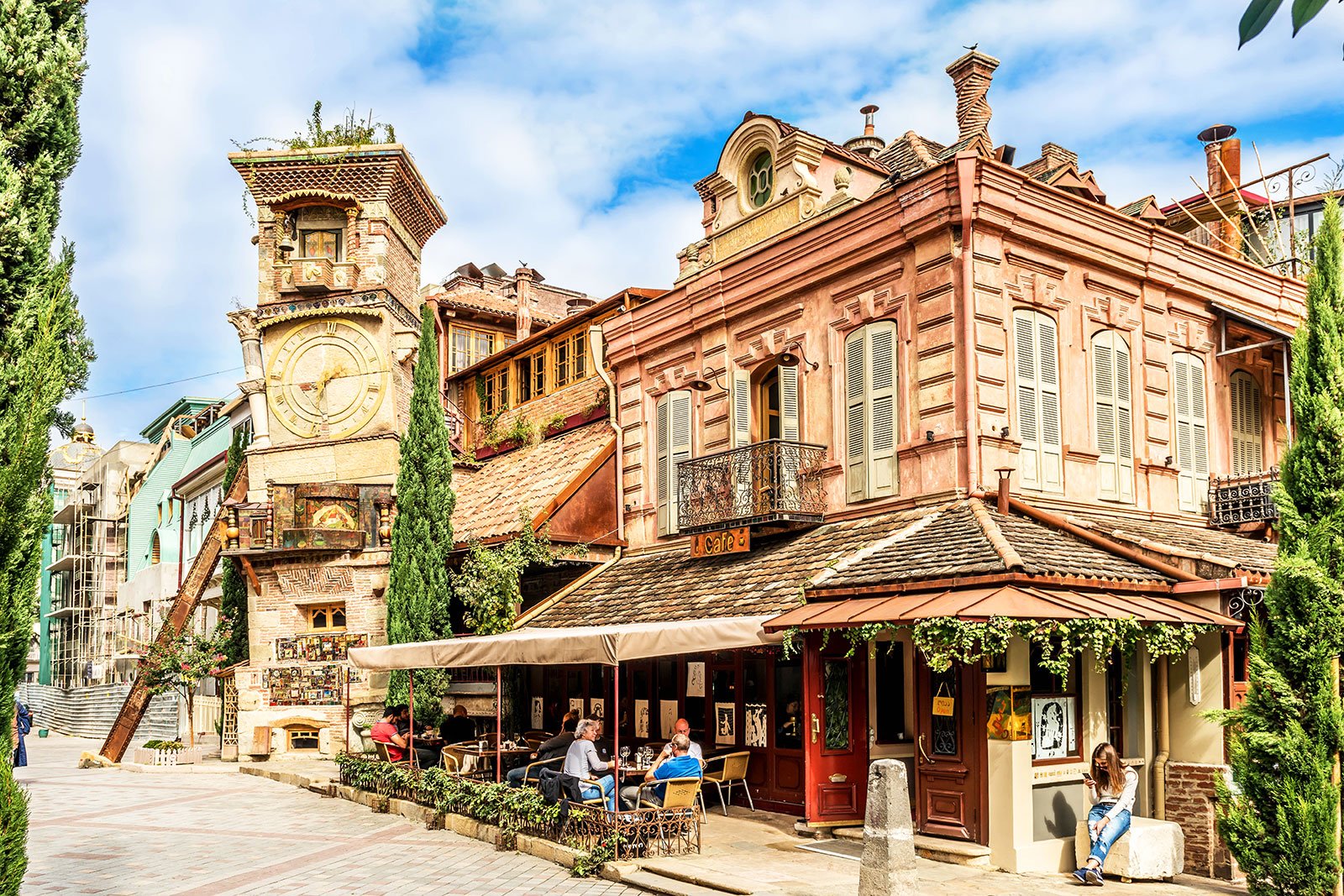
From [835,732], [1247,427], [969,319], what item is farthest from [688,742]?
[1247,427]

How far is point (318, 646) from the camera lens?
2450 centimetres

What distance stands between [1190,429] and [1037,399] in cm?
345

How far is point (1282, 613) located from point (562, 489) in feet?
40.9

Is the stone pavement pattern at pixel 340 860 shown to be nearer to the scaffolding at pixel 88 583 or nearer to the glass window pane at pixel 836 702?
the glass window pane at pixel 836 702

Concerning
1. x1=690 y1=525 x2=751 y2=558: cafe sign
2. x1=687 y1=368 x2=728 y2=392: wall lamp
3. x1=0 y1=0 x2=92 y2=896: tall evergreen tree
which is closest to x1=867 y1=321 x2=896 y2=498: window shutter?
x1=690 y1=525 x2=751 y2=558: cafe sign

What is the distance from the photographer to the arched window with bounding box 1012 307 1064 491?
51.0 ft

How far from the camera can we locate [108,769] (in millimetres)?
26234

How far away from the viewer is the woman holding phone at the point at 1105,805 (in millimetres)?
11586

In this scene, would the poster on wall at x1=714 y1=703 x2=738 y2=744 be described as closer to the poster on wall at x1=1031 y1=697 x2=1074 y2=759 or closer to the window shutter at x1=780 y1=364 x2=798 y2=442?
the window shutter at x1=780 y1=364 x2=798 y2=442

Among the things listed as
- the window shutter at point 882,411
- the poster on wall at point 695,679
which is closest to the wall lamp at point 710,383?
the window shutter at point 882,411

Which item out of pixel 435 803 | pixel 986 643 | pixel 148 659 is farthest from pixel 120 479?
pixel 986 643

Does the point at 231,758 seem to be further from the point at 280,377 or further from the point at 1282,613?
the point at 1282,613

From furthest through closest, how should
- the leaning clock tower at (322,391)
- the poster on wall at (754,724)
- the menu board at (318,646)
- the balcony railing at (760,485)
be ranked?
1. the leaning clock tower at (322,391)
2. the menu board at (318,646)
3. the balcony railing at (760,485)
4. the poster on wall at (754,724)

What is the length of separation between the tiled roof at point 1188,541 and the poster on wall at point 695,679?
569 centimetres
